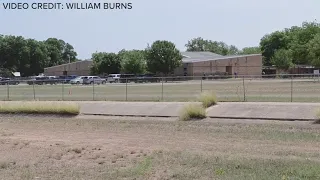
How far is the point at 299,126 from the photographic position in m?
18.1

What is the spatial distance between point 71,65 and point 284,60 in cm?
5161

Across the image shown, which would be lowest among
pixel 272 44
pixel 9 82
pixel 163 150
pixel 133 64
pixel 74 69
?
pixel 163 150

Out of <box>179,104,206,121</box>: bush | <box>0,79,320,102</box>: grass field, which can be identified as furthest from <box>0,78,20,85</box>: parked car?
<box>179,104,206,121</box>: bush

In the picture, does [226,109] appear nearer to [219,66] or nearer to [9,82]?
[9,82]

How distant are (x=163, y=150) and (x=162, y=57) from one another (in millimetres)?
71263

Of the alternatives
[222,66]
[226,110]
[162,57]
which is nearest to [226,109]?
[226,110]

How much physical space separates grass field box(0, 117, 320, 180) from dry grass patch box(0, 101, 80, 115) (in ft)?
15.4

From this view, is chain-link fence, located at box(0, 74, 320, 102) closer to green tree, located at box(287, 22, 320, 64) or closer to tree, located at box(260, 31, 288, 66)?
green tree, located at box(287, 22, 320, 64)

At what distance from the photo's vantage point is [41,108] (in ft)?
85.5

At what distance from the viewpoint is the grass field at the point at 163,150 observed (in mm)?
9656

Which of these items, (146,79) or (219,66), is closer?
(146,79)

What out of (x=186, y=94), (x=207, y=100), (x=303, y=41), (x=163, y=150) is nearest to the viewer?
(x=163, y=150)

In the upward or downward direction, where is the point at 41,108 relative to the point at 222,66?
downward

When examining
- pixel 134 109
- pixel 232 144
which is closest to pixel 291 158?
pixel 232 144
